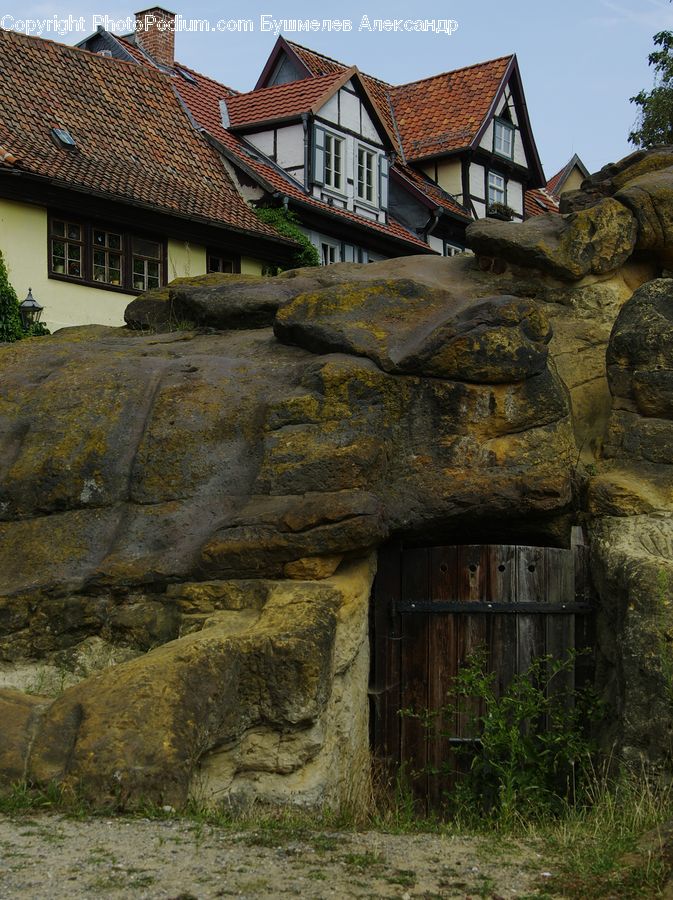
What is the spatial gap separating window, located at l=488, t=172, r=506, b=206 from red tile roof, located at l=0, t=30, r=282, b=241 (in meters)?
8.42

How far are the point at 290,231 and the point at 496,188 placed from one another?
8331 millimetres

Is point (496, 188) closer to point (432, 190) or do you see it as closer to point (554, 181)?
point (432, 190)

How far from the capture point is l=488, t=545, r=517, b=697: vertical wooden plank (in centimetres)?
→ 859

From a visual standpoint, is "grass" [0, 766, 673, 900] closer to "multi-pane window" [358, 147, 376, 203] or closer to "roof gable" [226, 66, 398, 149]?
"roof gable" [226, 66, 398, 149]

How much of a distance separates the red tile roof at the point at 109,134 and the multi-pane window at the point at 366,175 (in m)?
4.06

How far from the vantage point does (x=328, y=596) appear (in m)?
7.73

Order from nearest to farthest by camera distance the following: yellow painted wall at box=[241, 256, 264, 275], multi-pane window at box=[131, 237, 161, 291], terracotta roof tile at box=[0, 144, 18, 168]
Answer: terracotta roof tile at box=[0, 144, 18, 168] < multi-pane window at box=[131, 237, 161, 291] < yellow painted wall at box=[241, 256, 264, 275]

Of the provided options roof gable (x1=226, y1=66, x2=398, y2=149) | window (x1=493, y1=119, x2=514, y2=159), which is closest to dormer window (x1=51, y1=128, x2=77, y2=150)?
roof gable (x1=226, y1=66, x2=398, y2=149)

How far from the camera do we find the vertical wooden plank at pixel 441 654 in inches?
337

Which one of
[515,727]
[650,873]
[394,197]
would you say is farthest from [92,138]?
[650,873]

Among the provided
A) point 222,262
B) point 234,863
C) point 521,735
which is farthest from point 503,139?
point 234,863

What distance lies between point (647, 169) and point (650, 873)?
7108 mm

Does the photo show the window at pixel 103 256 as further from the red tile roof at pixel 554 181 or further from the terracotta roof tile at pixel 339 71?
the red tile roof at pixel 554 181

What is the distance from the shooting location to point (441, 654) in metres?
8.64
